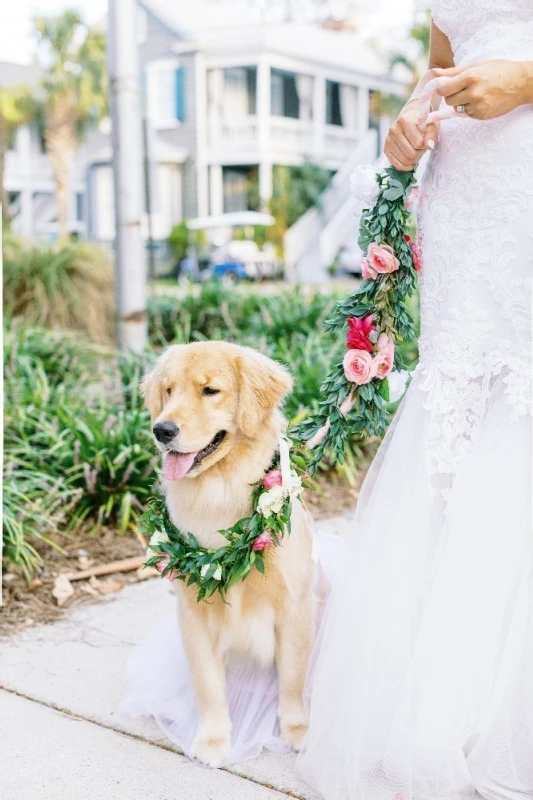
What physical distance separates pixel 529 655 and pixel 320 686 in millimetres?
616

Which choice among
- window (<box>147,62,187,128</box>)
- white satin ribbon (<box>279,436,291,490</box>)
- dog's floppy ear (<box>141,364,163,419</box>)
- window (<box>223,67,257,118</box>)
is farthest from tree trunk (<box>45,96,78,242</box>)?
white satin ribbon (<box>279,436,291,490</box>)

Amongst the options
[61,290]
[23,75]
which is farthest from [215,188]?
[61,290]

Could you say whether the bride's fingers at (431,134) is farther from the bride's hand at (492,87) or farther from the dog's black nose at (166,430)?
the dog's black nose at (166,430)

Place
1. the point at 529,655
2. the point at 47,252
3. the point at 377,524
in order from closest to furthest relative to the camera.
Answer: the point at 529,655 → the point at 377,524 → the point at 47,252

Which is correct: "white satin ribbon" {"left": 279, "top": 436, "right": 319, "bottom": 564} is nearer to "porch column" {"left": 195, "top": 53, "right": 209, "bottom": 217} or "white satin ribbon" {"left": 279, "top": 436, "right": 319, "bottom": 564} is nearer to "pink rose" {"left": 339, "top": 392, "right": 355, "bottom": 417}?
"pink rose" {"left": 339, "top": 392, "right": 355, "bottom": 417}

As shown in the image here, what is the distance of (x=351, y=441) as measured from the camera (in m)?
5.70

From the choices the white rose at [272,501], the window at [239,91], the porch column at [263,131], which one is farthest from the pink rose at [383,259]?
the window at [239,91]

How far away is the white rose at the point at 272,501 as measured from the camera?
2.65 m

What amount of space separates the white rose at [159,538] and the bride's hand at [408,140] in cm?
135

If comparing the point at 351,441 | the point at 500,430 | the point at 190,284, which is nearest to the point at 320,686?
the point at 500,430

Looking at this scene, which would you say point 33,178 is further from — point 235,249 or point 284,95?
point 235,249

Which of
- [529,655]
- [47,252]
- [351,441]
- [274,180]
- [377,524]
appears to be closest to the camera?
[529,655]

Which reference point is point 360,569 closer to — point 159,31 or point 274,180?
point 274,180

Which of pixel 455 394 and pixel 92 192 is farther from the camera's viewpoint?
pixel 92 192
